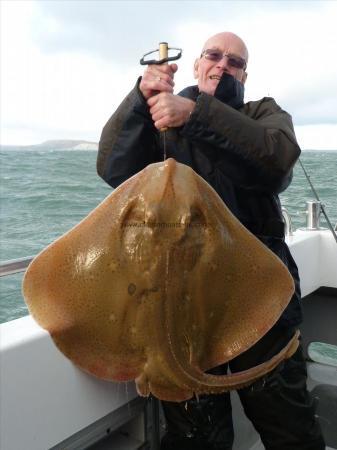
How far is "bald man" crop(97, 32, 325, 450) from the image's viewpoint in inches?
80.3

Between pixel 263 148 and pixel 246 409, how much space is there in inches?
52.3

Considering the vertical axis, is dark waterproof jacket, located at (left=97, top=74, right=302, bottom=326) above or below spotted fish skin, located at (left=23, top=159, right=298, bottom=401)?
above

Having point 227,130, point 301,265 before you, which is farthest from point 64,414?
point 301,265

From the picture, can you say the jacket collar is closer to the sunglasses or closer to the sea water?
the sunglasses

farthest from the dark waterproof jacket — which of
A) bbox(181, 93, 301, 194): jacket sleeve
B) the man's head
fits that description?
the man's head

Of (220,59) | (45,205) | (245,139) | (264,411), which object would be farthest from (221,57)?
(45,205)

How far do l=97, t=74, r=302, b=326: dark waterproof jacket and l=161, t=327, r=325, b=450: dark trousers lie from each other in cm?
22

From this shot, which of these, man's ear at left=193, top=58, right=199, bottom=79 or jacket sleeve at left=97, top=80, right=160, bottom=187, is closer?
jacket sleeve at left=97, top=80, right=160, bottom=187

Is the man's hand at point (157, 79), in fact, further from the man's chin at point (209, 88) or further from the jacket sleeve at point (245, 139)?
the man's chin at point (209, 88)

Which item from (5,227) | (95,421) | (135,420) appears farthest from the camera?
(5,227)

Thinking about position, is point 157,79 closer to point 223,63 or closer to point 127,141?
point 127,141

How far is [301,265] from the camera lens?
3.90m

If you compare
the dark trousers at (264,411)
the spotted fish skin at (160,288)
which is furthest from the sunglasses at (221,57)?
the dark trousers at (264,411)

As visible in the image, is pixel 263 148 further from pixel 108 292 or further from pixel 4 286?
pixel 4 286
